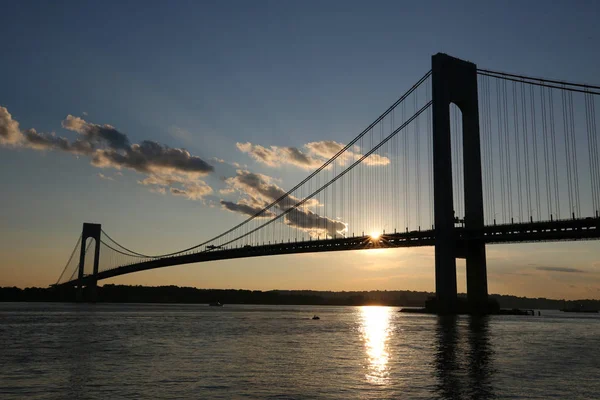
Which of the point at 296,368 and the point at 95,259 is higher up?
the point at 95,259

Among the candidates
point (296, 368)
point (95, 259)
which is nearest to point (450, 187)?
point (296, 368)

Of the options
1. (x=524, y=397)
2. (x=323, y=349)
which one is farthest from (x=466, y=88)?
(x=524, y=397)

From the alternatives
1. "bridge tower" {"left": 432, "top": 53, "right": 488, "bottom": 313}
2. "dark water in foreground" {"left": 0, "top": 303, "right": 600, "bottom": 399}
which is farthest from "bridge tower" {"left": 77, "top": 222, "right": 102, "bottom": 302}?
"dark water in foreground" {"left": 0, "top": 303, "right": 600, "bottom": 399}

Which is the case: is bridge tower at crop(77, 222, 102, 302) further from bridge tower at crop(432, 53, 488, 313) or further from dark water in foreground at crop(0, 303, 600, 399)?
dark water in foreground at crop(0, 303, 600, 399)

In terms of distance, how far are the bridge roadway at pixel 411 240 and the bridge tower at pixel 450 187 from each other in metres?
1.73

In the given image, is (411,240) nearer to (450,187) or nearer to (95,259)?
(450,187)

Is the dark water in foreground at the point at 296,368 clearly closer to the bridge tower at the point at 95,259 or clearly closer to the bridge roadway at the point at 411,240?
the bridge roadway at the point at 411,240

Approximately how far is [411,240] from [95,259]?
79.0 metres

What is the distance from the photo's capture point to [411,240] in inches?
2736

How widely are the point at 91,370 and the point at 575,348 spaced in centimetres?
2527

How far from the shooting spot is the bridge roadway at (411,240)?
56.5 meters

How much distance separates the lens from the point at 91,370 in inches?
878

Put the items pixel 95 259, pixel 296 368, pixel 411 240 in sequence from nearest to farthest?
1. pixel 296 368
2. pixel 411 240
3. pixel 95 259

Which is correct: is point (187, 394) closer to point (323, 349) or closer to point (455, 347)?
point (323, 349)
